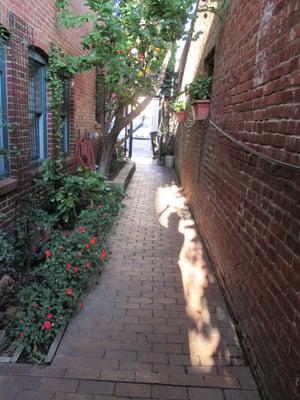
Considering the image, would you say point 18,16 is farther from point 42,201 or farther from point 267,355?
point 267,355

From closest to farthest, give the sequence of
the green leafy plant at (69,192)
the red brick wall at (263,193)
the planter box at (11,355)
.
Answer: the red brick wall at (263,193) → the planter box at (11,355) → the green leafy plant at (69,192)

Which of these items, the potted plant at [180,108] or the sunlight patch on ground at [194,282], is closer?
the sunlight patch on ground at [194,282]

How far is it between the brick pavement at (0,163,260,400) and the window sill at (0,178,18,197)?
1348 mm

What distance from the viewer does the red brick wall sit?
6.50 ft

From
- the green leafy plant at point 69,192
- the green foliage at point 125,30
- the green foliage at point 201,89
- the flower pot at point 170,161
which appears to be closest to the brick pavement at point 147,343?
the green leafy plant at point 69,192

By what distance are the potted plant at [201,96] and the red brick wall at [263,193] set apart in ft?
3.35

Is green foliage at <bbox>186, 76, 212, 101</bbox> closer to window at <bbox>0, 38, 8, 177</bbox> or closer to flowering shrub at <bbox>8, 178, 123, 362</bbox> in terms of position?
flowering shrub at <bbox>8, 178, 123, 362</bbox>

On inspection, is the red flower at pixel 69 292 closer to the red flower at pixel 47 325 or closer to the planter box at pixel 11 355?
the red flower at pixel 47 325

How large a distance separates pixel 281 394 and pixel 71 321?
1718mm

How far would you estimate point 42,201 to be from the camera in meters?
4.70

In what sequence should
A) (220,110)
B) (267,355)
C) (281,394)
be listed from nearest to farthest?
(281,394) < (267,355) < (220,110)

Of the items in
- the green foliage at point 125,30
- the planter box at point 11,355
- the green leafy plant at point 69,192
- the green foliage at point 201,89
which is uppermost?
the green foliage at point 125,30

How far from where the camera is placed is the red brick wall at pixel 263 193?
1982mm

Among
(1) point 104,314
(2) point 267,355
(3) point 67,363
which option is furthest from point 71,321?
(2) point 267,355
